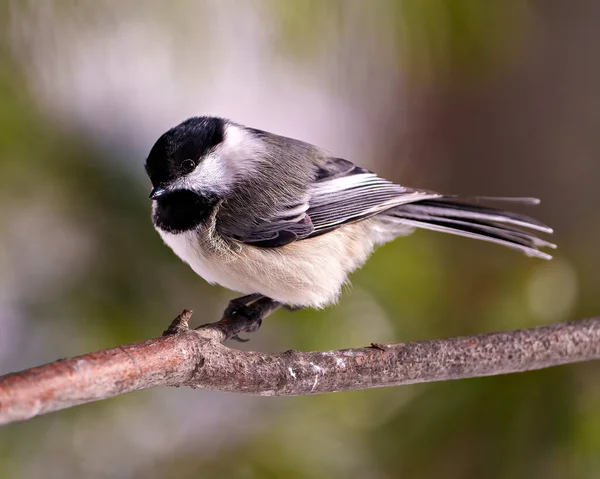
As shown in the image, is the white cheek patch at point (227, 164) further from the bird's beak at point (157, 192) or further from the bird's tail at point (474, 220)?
the bird's tail at point (474, 220)

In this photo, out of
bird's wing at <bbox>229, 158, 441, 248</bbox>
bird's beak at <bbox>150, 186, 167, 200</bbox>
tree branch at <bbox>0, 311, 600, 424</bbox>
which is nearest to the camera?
tree branch at <bbox>0, 311, 600, 424</bbox>

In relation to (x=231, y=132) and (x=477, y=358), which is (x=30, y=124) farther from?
(x=477, y=358)

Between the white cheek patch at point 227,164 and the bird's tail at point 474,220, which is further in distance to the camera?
the bird's tail at point 474,220

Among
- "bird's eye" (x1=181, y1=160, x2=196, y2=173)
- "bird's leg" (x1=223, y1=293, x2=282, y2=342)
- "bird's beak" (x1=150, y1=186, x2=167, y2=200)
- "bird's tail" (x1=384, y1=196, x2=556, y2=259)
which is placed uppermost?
"bird's eye" (x1=181, y1=160, x2=196, y2=173)

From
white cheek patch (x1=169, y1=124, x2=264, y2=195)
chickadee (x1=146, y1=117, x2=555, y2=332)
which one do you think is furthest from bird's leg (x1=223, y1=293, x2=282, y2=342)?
white cheek patch (x1=169, y1=124, x2=264, y2=195)

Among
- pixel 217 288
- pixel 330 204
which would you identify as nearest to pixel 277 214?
pixel 330 204

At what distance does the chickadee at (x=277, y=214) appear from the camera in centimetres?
79

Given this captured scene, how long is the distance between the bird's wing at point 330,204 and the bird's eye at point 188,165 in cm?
10

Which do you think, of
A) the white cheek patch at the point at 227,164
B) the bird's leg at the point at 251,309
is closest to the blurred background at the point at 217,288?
the bird's leg at the point at 251,309

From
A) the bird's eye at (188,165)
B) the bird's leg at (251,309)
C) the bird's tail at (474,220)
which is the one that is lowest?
the bird's leg at (251,309)

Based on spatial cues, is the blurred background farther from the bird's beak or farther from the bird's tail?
the bird's beak

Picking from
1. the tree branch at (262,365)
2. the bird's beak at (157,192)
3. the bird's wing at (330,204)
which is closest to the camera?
the tree branch at (262,365)

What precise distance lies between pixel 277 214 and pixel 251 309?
0.46ft

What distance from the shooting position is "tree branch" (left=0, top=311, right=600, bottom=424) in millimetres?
504
